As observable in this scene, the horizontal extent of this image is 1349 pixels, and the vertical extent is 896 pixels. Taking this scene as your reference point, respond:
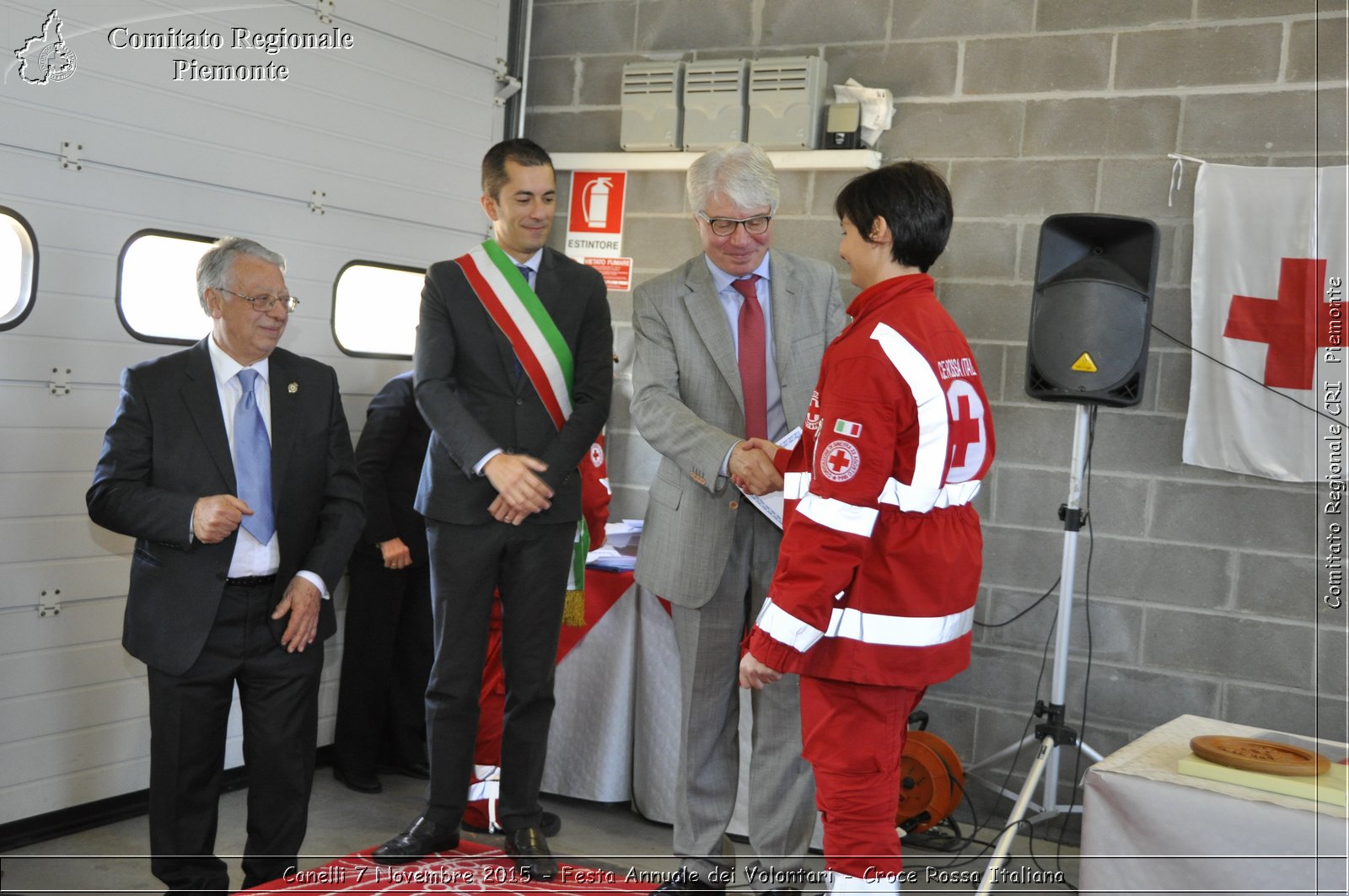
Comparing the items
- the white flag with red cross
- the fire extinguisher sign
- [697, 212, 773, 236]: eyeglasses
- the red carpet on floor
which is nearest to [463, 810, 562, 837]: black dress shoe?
the red carpet on floor

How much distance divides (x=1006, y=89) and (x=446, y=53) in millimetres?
2088

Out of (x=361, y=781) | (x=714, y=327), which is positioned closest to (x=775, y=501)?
(x=714, y=327)

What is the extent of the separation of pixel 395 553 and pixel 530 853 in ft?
4.02

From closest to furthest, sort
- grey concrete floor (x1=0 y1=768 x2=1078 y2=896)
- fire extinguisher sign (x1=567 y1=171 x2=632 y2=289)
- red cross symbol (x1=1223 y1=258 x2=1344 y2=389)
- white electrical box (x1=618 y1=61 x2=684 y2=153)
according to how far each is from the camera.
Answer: grey concrete floor (x1=0 y1=768 x2=1078 y2=896) → red cross symbol (x1=1223 y1=258 x2=1344 y2=389) → white electrical box (x1=618 y1=61 x2=684 y2=153) → fire extinguisher sign (x1=567 y1=171 x2=632 y2=289)

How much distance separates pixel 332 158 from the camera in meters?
4.19

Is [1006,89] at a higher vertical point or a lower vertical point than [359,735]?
higher

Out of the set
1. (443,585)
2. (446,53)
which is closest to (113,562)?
(443,585)

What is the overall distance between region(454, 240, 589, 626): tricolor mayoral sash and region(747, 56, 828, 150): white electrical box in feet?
5.23

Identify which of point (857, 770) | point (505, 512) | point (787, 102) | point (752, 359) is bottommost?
point (857, 770)

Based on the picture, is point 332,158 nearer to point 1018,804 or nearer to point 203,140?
point 203,140

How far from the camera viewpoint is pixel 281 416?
2967mm

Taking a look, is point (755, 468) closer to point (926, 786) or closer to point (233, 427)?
point (233, 427)

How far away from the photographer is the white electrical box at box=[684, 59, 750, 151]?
14.8 feet

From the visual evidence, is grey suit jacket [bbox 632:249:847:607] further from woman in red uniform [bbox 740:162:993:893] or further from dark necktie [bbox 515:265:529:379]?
woman in red uniform [bbox 740:162:993:893]
